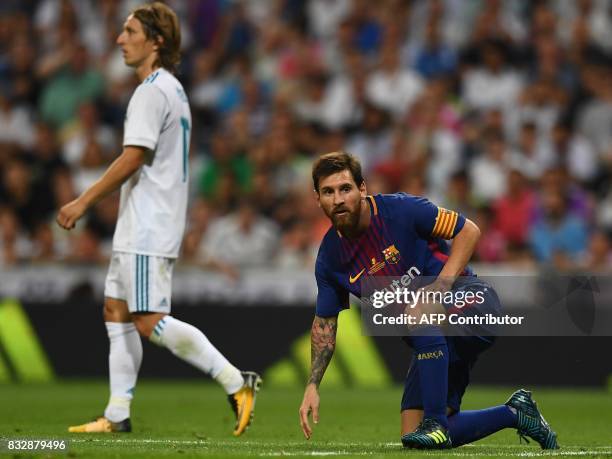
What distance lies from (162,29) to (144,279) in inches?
61.3

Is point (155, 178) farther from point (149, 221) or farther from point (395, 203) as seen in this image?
point (395, 203)

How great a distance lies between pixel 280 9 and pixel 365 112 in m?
2.72

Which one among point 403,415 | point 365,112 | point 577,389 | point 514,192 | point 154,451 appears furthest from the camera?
point 365,112

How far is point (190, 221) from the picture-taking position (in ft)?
43.9

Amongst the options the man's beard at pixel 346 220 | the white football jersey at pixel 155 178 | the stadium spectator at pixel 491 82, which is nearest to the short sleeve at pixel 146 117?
the white football jersey at pixel 155 178

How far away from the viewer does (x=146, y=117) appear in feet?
23.2

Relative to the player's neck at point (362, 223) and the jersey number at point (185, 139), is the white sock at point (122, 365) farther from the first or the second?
the player's neck at point (362, 223)

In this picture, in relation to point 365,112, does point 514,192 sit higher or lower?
lower

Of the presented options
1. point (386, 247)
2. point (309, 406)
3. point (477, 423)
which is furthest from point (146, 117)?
point (477, 423)

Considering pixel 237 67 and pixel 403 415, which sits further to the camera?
pixel 237 67

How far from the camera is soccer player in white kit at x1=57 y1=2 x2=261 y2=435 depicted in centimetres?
687

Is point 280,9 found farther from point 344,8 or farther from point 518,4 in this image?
point 518,4

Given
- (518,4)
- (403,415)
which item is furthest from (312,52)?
(403,415)

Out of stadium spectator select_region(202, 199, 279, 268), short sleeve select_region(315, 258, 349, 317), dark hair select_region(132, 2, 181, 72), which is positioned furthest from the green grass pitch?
dark hair select_region(132, 2, 181, 72)
